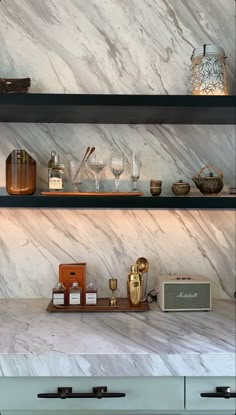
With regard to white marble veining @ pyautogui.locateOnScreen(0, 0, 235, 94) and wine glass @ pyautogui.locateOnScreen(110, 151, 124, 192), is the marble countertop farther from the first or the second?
white marble veining @ pyautogui.locateOnScreen(0, 0, 235, 94)

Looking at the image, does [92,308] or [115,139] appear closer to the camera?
[92,308]

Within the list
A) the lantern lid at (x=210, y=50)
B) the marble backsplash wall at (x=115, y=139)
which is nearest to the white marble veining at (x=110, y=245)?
the marble backsplash wall at (x=115, y=139)

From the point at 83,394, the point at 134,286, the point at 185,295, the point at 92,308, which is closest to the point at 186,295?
the point at 185,295

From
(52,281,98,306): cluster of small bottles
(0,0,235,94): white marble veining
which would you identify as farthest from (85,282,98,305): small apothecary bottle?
(0,0,235,94): white marble veining

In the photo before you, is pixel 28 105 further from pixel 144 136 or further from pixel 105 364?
pixel 105 364

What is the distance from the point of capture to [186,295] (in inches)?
64.8

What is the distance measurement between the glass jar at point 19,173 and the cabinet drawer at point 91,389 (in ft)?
2.54

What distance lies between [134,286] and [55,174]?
1.99 feet

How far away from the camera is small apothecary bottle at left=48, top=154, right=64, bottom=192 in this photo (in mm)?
1692

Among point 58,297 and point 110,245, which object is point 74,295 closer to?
point 58,297

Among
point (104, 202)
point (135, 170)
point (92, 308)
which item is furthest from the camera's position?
point (135, 170)

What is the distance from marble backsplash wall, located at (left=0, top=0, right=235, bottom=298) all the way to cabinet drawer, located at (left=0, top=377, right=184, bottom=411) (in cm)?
61

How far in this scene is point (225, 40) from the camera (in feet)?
6.06

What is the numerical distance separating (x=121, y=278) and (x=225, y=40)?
125cm
